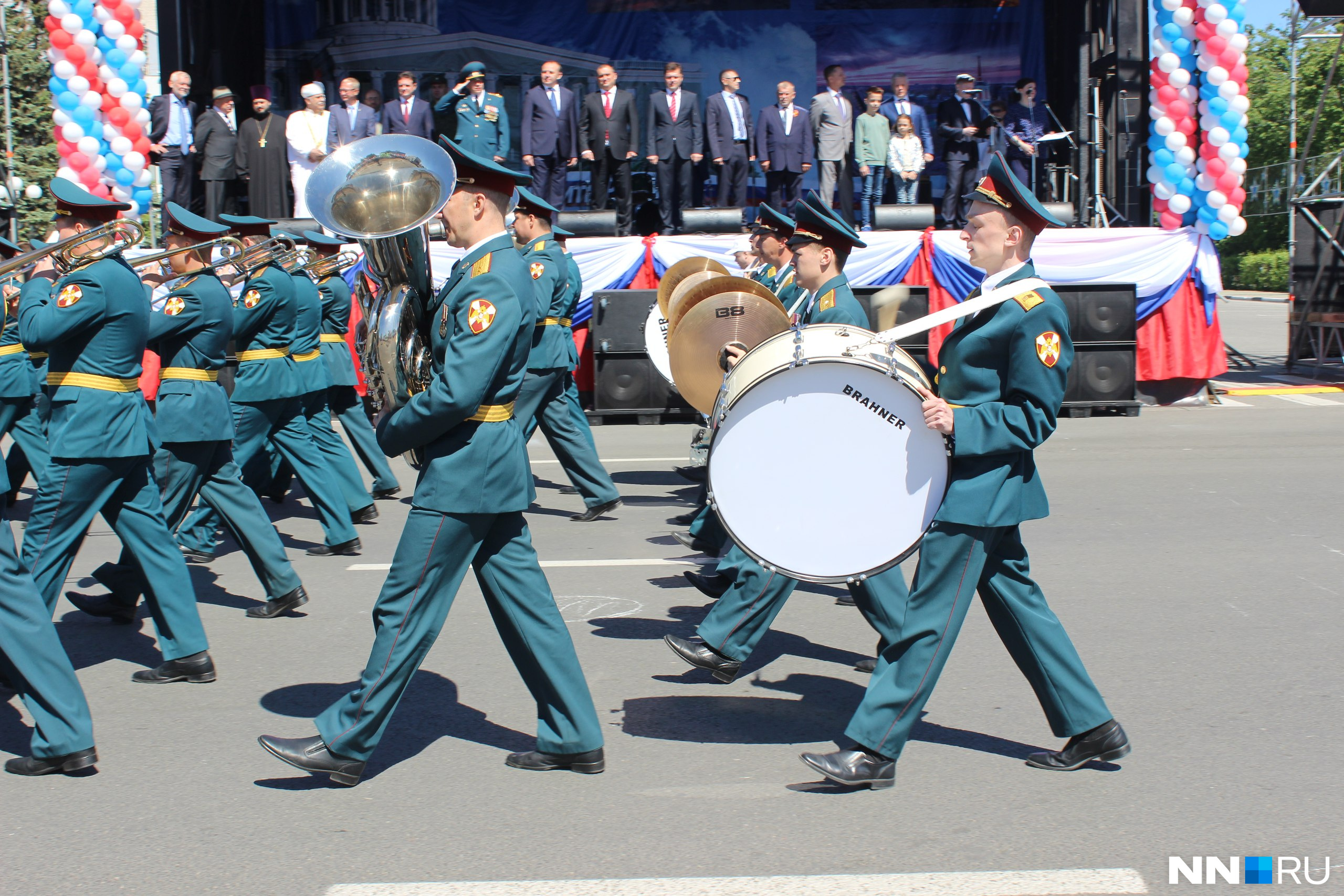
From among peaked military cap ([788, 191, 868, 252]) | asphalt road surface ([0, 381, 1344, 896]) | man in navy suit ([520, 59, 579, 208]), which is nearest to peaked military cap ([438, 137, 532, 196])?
asphalt road surface ([0, 381, 1344, 896])

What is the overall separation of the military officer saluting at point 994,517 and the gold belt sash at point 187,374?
3678 millimetres

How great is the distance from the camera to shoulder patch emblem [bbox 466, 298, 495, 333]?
12.8 feet

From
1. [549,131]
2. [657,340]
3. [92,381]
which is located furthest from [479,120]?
[92,381]

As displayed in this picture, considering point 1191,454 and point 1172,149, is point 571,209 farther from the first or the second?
point 1191,454

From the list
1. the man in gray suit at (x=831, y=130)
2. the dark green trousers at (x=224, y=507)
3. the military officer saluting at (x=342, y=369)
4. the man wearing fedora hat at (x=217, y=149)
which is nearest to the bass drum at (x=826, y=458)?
the dark green trousers at (x=224, y=507)

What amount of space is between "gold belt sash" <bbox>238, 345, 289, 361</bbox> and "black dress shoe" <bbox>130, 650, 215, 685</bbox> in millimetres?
2591

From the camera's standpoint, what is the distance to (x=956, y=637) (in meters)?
4.02

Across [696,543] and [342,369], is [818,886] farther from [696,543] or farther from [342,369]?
[342,369]

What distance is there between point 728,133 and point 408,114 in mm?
3761

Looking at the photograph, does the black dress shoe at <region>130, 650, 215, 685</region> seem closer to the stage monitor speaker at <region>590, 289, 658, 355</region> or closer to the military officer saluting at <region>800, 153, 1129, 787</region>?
the military officer saluting at <region>800, 153, 1129, 787</region>

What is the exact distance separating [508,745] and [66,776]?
1397 millimetres

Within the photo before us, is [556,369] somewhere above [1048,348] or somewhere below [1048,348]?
below

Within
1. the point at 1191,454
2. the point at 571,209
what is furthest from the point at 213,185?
the point at 1191,454

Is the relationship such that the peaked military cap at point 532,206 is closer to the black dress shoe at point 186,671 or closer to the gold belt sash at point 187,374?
the gold belt sash at point 187,374
